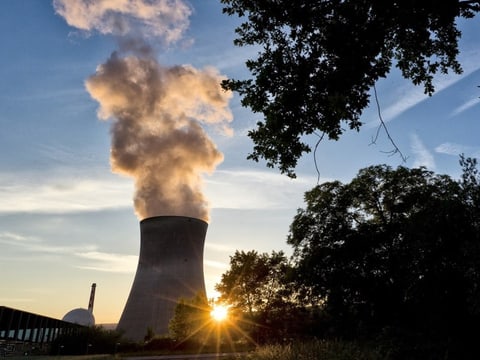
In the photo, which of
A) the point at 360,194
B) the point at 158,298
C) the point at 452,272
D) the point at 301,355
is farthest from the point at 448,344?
the point at 158,298

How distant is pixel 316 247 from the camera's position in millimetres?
23547

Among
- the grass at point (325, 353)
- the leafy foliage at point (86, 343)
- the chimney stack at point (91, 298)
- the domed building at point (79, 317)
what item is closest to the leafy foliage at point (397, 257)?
the grass at point (325, 353)

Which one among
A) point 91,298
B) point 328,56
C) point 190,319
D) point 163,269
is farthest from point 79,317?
point 328,56

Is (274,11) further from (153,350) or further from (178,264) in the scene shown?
(153,350)

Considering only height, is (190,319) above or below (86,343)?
above

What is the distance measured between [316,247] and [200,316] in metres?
20.0

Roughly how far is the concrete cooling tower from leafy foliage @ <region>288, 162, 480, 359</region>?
1136 centimetres

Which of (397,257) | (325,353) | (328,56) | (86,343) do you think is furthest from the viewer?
(86,343)

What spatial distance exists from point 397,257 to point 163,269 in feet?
63.2

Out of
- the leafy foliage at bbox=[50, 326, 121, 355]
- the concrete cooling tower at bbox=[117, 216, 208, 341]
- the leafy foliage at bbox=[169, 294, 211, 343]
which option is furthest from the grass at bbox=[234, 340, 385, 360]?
the leafy foliage at bbox=[50, 326, 121, 355]

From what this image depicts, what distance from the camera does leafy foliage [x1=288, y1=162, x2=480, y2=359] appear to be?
18344 mm

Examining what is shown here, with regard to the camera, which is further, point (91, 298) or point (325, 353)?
point (91, 298)

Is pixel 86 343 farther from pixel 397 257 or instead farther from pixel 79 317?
pixel 397 257

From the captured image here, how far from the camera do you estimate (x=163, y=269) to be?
32.2 m
